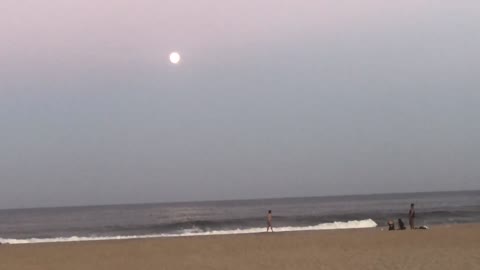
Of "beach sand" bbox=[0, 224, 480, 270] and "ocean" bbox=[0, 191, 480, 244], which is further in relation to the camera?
"ocean" bbox=[0, 191, 480, 244]

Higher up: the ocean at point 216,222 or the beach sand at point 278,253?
the ocean at point 216,222

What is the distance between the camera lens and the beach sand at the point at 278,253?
15305 mm

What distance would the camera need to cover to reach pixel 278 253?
1747 centimetres

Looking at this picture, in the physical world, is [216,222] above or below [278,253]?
above

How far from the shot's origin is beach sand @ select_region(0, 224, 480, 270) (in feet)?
50.2

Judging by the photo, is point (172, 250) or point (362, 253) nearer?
point (362, 253)

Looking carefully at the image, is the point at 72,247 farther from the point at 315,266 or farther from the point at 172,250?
the point at 315,266

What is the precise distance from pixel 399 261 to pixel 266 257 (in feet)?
Answer: 12.1

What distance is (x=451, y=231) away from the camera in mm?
23031

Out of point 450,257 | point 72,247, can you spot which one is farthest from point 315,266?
point 72,247

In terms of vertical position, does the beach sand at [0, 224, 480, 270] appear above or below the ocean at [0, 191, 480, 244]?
below

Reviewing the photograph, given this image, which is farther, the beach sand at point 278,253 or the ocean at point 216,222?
the ocean at point 216,222

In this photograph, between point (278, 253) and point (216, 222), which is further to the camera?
point (216, 222)

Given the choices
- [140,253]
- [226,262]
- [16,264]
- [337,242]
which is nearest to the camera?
[226,262]
